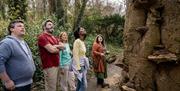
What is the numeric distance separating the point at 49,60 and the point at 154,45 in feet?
11.2

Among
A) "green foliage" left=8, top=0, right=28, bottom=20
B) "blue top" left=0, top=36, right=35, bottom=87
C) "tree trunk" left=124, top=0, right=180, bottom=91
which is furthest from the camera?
"green foliage" left=8, top=0, right=28, bottom=20

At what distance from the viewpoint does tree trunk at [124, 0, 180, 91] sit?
15.9 feet

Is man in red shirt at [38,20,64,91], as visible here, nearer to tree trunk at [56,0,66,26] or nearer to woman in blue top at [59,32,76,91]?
woman in blue top at [59,32,76,91]

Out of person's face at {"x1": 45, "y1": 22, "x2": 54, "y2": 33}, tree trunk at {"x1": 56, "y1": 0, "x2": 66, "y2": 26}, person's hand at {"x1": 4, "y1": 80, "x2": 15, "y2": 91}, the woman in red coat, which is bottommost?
the woman in red coat

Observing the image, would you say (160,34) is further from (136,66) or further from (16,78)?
(16,78)

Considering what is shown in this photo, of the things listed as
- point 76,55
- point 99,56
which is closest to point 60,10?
point 99,56

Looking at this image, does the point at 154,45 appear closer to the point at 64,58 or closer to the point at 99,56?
the point at 64,58

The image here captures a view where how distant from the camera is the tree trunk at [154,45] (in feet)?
15.9

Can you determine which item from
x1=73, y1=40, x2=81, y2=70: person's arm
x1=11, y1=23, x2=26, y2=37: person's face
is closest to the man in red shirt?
x1=73, y1=40, x2=81, y2=70: person's arm

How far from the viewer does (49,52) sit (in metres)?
7.89

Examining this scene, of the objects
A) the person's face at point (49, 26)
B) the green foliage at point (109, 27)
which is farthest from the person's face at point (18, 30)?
the green foliage at point (109, 27)

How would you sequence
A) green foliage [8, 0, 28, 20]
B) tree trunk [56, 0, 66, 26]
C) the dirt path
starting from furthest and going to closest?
tree trunk [56, 0, 66, 26] → green foliage [8, 0, 28, 20] → the dirt path

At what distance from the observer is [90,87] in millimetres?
12828

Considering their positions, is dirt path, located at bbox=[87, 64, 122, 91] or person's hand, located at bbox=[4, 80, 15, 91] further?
dirt path, located at bbox=[87, 64, 122, 91]
